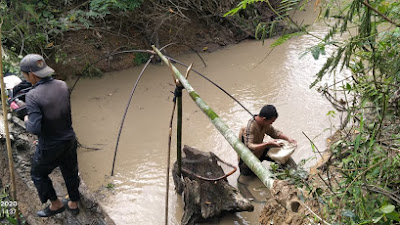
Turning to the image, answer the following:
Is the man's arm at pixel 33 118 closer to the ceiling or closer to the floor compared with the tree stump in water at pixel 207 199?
closer to the ceiling

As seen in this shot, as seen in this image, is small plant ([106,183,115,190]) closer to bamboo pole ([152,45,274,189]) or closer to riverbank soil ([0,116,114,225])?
riverbank soil ([0,116,114,225])

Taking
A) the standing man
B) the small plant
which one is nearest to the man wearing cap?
the small plant

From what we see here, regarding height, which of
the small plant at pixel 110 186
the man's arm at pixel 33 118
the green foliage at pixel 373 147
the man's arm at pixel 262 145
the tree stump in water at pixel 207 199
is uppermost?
the green foliage at pixel 373 147

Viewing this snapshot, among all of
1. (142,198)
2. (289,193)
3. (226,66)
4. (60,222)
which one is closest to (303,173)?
(289,193)

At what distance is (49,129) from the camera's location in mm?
2896

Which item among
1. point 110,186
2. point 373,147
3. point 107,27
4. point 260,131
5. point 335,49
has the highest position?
Answer: point 335,49

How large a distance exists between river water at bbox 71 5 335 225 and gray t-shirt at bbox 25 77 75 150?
1592 mm

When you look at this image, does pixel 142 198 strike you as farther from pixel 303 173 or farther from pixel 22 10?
pixel 22 10

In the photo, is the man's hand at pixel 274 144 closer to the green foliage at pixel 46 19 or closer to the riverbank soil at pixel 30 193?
the riverbank soil at pixel 30 193

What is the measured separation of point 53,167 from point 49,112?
0.59 metres

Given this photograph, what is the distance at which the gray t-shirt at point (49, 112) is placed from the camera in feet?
9.05

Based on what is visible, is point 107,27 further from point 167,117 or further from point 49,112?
point 49,112

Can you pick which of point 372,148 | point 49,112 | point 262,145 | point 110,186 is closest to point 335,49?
Answer: point 262,145

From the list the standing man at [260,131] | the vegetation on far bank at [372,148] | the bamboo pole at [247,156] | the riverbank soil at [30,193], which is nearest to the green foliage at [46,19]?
the riverbank soil at [30,193]
